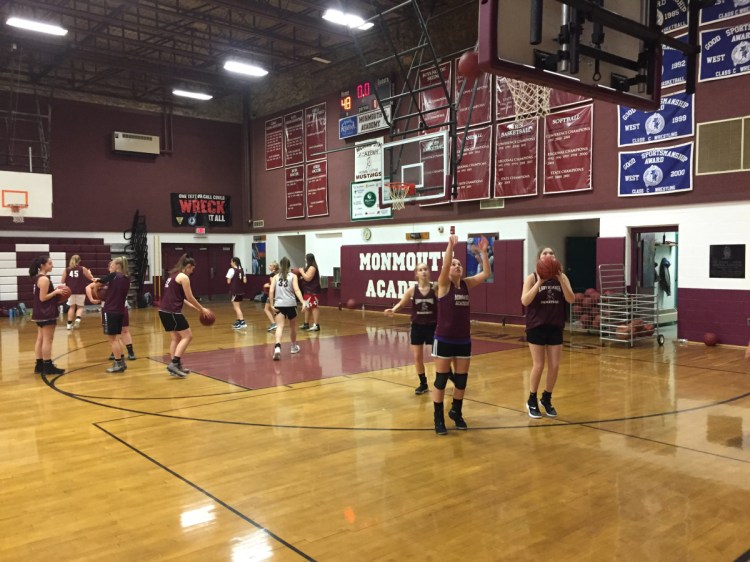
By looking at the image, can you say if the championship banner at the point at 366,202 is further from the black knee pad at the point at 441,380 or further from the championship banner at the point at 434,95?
the black knee pad at the point at 441,380

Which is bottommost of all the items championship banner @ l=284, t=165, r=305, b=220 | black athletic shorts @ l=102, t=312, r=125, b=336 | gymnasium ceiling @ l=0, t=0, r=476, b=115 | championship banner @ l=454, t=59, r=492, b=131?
black athletic shorts @ l=102, t=312, r=125, b=336

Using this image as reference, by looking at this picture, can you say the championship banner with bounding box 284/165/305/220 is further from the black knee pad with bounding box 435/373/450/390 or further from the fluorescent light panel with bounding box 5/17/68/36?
the black knee pad with bounding box 435/373/450/390

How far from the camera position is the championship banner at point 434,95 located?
48.2ft

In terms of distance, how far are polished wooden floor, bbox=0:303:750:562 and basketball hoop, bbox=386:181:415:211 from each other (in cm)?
758

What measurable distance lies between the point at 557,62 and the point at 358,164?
1249 centimetres

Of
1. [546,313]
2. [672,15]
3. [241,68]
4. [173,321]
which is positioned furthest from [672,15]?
[241,68]

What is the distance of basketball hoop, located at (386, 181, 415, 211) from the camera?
50.1 feet

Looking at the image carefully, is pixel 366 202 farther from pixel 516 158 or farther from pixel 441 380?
pixel 441 380

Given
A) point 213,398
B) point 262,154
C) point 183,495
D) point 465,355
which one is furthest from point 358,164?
point 183,495

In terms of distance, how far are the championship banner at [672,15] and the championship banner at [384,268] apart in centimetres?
624

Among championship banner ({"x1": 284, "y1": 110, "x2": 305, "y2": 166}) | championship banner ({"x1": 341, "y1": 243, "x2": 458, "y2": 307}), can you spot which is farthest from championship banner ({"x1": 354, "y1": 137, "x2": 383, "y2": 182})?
championship banner ({"x1": 284, "y1": 110, "x2": 305, "y2": 166})

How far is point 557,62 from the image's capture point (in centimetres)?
531

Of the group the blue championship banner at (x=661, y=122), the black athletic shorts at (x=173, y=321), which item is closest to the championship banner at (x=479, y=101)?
the blue championship banner at (x=661, y=122)

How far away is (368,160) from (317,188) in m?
2.78
